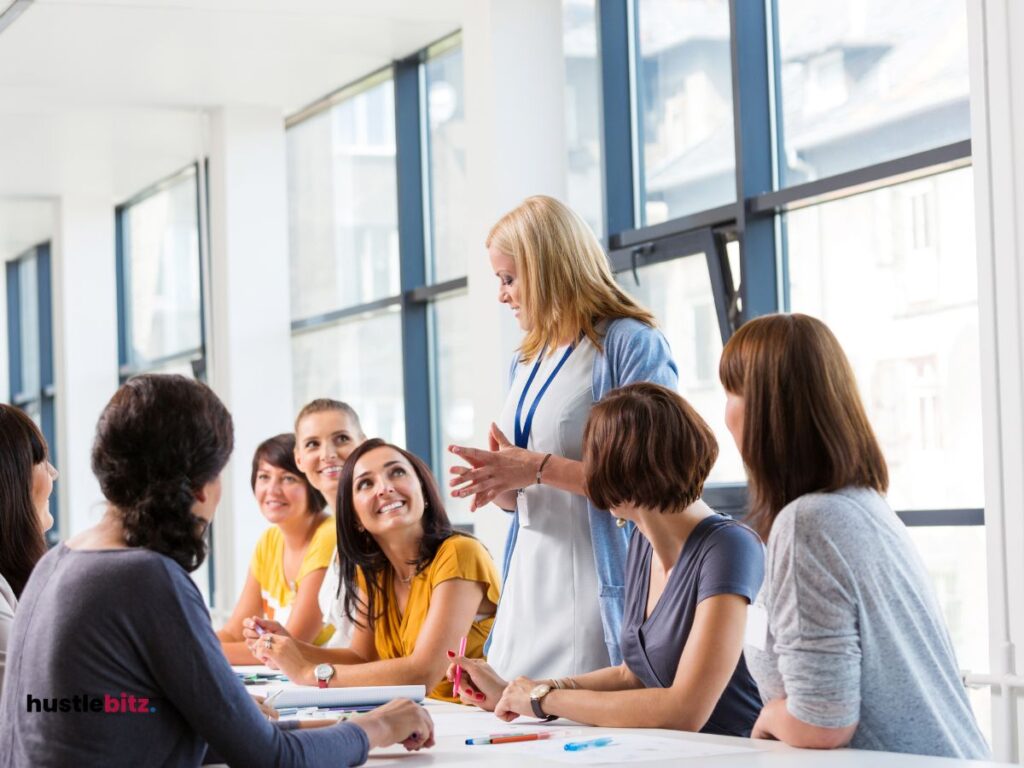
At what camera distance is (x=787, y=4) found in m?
4.11

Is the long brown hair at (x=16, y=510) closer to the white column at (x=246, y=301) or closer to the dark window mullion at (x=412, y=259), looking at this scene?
the dark window mullion at (x=412, y=259)

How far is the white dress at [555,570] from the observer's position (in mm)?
2756

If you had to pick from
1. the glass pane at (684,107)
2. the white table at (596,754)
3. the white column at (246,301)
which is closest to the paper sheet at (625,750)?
the white table at (596,754)

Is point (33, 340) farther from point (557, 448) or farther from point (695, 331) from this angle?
point (557, 448)

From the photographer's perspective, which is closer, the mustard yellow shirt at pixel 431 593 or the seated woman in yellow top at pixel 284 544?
the mustard yellow shirt at pixel 431 593

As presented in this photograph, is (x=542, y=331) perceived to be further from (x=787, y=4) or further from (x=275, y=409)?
(x=275, y=409)

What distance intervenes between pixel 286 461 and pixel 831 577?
2.68 m

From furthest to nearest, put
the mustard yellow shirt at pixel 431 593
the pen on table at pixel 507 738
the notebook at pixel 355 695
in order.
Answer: the mustard yellow shirt at pixel 431 593 < the notebook at pixel 355 695 < the pen on table at pixel 507 738

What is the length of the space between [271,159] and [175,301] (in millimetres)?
2246

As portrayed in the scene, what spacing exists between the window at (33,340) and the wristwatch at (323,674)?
24.3ft

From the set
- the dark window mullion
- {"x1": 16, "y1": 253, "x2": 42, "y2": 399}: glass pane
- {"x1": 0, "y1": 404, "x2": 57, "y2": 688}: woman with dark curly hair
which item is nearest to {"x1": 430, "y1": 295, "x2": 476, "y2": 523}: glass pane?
the dark window mullion

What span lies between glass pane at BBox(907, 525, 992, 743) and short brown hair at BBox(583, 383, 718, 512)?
151 cm

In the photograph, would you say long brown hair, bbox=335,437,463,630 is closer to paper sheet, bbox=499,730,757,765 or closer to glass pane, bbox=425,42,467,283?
paper sheet, bbox=499,730,757,765

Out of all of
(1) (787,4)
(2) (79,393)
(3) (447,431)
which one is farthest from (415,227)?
(2) (79,393)
